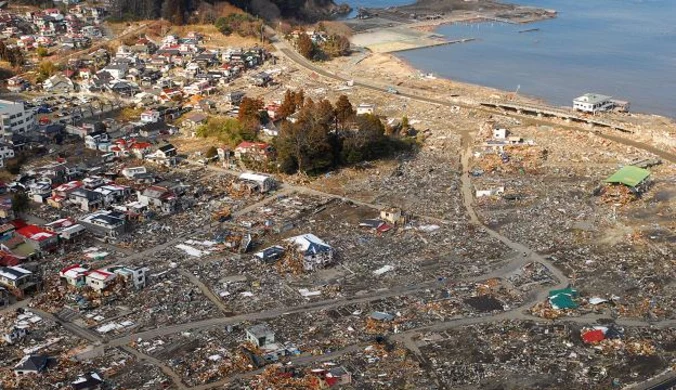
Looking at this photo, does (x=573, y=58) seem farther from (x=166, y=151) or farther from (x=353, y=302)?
(x=353, y=302)

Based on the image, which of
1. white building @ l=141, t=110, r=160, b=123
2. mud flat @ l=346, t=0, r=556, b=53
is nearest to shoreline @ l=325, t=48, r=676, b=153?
mud flat @ l=346, t=0, r=556, b=53

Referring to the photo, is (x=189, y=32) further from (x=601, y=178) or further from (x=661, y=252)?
(x=661, y=252)

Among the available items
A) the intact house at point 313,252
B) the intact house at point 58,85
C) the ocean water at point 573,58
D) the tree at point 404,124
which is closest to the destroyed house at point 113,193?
the intact house at point 313,252

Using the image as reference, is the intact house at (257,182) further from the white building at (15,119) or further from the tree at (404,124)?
the white building at (15,119)

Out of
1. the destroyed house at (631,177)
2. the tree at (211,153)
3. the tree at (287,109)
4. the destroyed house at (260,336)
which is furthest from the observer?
the tree at (287,109)

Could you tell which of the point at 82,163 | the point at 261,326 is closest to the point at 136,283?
the point at 261,326

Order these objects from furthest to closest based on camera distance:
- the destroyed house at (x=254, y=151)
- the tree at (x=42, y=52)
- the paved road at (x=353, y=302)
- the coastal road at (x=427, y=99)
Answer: the tree at (x=42, y=52)
the coastal road at (x=427, y=99)
the destroyed house at (x=254, y=151)
the paved road at (x=353, y=302)

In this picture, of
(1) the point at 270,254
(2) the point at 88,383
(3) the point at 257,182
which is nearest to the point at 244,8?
(3) the point at 257,182
